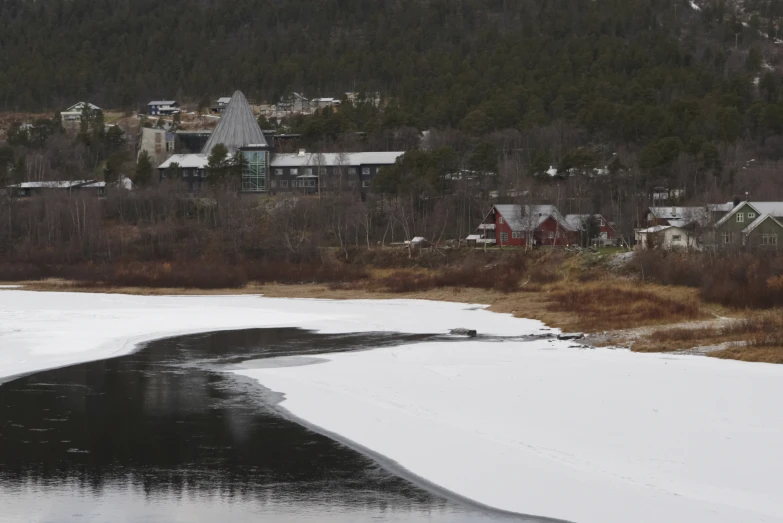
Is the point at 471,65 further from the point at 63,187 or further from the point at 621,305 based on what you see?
the point at 621,305

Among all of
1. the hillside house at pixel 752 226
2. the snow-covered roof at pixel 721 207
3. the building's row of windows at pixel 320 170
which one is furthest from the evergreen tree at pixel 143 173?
the hillside house at pixel 752 226

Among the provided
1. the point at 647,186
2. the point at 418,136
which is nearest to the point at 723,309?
the point at 647,186

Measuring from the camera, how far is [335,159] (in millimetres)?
94250

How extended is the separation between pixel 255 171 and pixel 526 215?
3277 cm

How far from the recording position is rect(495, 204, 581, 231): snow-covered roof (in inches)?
2945

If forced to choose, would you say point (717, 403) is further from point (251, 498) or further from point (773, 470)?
point (251, 498)

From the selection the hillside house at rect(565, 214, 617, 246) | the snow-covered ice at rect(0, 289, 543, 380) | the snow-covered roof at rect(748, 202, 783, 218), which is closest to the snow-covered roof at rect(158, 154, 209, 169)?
the hillside house at rect(565, 214, 617, 246)

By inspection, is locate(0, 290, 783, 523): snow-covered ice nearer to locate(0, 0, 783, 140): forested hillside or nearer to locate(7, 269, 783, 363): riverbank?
locate(7, 269, 783, 363): riverbank

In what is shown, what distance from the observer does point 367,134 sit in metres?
106

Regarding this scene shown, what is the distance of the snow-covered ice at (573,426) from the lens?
15.2m

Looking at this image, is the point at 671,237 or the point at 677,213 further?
the point at 677,213

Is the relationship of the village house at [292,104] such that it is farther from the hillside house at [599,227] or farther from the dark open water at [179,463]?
the dark open water at [179,463]

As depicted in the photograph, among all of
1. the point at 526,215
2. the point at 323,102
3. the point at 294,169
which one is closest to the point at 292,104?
the point at 323,102

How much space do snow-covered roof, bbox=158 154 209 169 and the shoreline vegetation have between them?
25259mm
